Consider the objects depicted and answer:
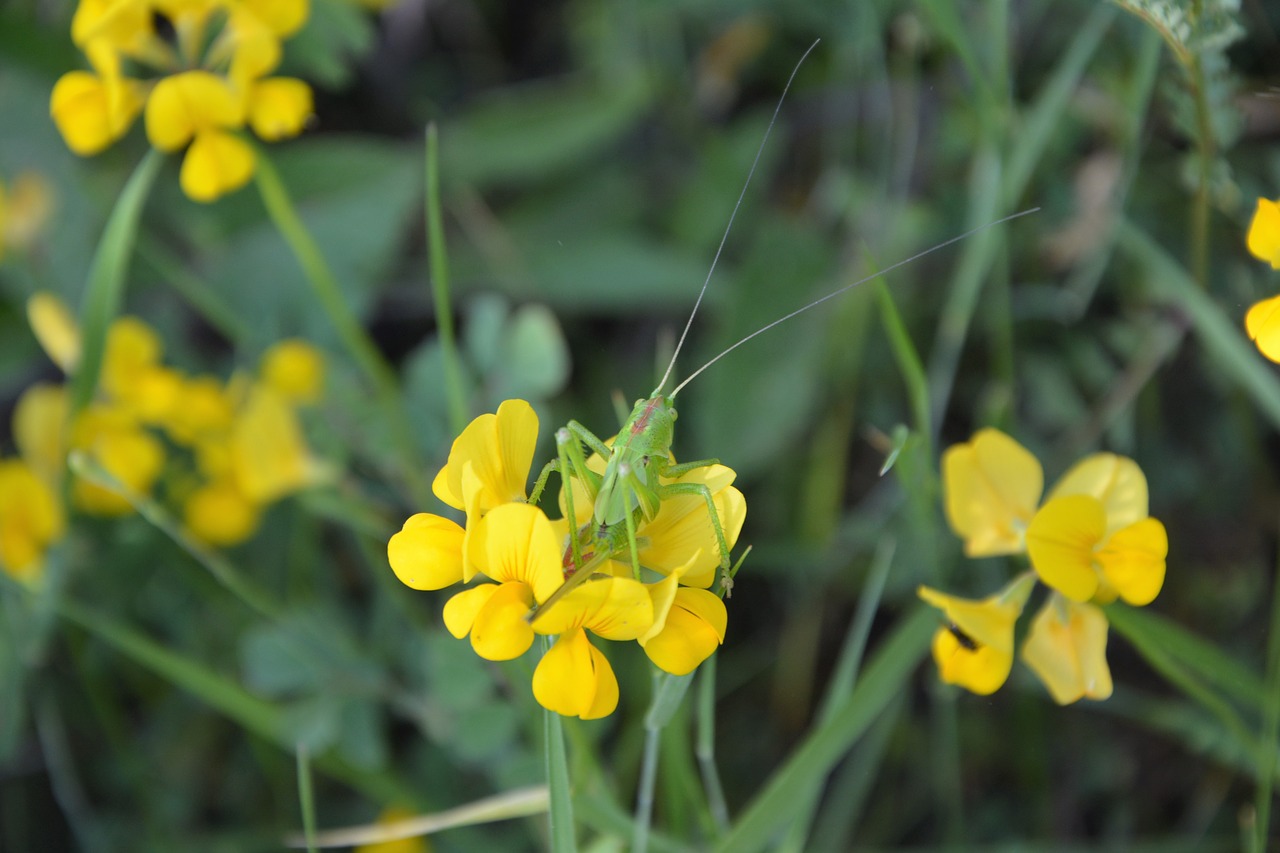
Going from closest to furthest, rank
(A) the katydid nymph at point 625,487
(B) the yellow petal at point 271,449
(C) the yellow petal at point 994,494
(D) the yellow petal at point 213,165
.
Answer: (A) the katydid nymph at point 625,487, (C) the yellow petal at point 994,494, (D) the yellow petal at point 213,165, (B) the yellow petal at point 271,449

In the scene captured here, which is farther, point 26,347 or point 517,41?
point 517,41

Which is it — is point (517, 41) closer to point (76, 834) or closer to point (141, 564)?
point (141, 564)

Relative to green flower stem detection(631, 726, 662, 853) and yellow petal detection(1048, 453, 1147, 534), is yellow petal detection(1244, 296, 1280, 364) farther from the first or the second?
green flower stem detection(631, 726, 662, 853)

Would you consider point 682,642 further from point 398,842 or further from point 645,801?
point 398,842

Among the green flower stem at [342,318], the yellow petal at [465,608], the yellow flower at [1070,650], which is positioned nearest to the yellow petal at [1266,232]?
the yellow flower at [1070,650]

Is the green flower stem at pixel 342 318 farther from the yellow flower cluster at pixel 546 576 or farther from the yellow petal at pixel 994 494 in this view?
the yellow petal at pixel 994 494

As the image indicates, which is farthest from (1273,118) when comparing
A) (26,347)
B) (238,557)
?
(26,347)
